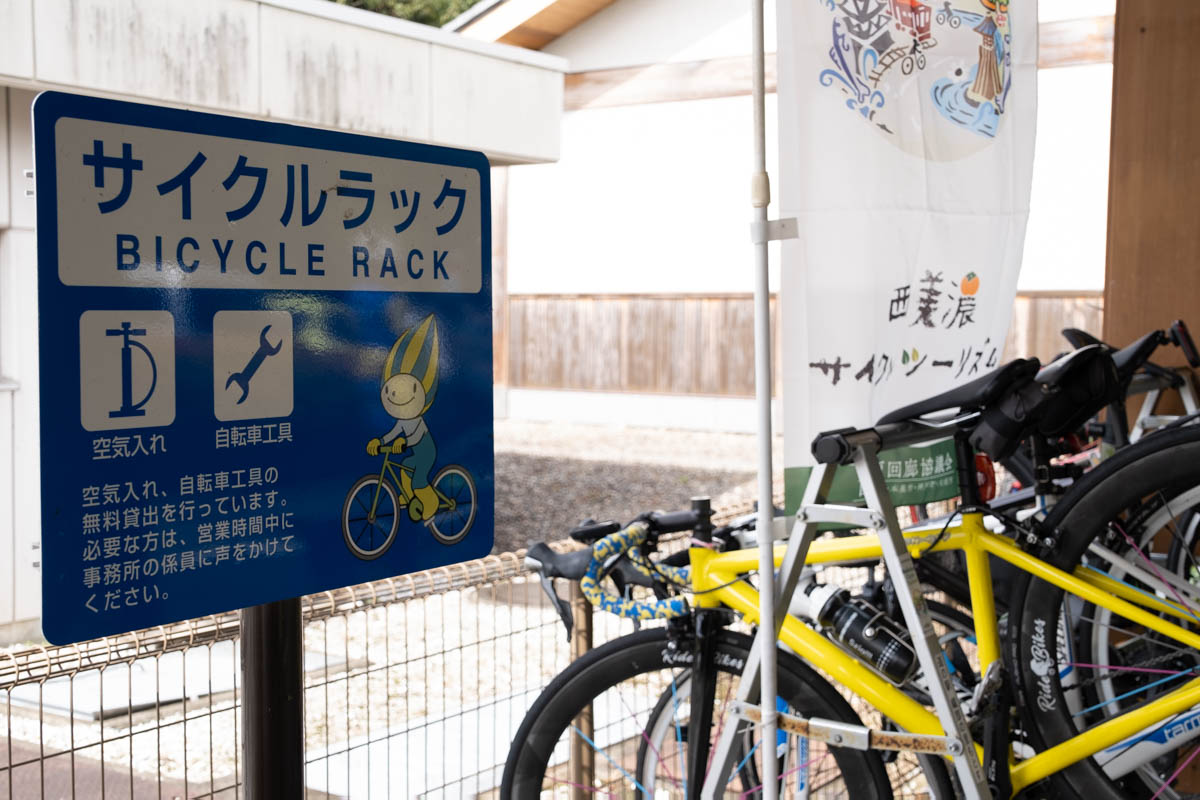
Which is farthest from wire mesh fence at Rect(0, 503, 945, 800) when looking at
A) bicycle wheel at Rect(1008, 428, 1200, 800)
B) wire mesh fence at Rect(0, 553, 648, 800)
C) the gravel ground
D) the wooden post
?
the gravel ground

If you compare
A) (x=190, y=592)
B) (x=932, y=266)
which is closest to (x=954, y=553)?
(x=932, y=266)

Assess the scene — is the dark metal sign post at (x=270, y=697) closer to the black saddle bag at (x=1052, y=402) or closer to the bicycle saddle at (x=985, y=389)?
the bicycle saddle at (x=985, y=389)

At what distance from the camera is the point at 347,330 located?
130cm

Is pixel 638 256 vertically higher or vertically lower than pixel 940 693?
higher

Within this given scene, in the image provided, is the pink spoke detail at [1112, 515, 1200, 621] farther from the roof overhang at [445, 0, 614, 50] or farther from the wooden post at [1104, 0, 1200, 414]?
the roof overhang at [445, 0, 614, 50]

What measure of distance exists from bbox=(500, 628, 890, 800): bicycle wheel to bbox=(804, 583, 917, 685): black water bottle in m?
0.09

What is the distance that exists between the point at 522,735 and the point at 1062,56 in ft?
36.3

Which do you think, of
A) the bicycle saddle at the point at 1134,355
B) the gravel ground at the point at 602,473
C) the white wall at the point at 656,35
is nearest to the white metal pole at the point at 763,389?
the bicycle saddle at the point at 1134,355

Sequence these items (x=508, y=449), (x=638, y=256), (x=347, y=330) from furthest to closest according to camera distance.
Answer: (x=638, y=256)
(x=508, y=449)
(x=347, y=330)

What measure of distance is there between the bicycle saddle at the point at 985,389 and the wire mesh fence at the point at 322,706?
1.03 metres

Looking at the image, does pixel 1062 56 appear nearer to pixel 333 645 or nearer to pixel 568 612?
pixel 333 645

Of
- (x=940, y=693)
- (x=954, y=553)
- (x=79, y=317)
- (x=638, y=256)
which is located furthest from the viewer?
(x=638, y=256)

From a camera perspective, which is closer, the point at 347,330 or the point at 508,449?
the point at 347,330

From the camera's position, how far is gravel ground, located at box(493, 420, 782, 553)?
9.74m
